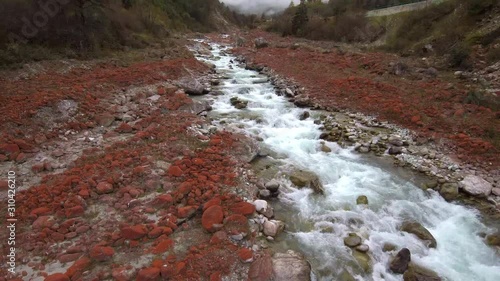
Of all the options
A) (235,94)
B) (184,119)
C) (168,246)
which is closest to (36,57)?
(184,119)

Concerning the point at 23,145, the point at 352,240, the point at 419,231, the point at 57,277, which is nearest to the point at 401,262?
the point at 352,240

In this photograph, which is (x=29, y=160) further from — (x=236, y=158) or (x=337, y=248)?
(x=337, y=248)

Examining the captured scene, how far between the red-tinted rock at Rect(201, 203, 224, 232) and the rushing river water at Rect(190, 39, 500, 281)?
163 cm

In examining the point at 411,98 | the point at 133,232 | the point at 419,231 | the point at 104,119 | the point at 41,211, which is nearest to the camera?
the point at 133,232

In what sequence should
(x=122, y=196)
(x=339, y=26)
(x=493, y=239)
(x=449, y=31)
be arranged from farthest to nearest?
1. (x=339, y=26)
2. (x=449, y=31)
3. (x=122, y=196)
4. (x=493, y=239)

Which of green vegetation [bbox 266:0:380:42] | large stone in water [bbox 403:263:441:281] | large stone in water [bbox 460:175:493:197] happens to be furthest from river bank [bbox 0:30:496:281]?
green vegetation [bbox 266:0:380:42]

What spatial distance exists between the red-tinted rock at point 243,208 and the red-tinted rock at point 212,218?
0.39m

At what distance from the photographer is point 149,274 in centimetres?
489

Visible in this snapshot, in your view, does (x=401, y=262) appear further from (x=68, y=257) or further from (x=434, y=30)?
(x=434, y=30)

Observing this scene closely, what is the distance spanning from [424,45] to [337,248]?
2143 cm

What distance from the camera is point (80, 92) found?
12414 millimetres

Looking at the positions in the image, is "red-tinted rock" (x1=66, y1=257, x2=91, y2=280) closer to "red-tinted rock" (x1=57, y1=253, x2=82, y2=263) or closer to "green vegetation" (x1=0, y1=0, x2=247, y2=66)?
"red-tinted rock" (x1=57, y1=253, x2=82, y2=263)

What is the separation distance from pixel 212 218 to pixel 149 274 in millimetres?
1855

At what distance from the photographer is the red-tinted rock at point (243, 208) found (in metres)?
6.80
